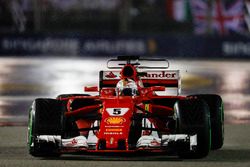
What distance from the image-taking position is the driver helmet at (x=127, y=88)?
12.9 m

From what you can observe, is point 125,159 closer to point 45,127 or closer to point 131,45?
point 45,127

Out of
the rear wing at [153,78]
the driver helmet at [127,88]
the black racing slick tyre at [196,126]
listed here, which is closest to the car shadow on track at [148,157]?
the black racing slick tyre at [196,126]

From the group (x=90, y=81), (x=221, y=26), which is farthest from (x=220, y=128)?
(x=221, y=26)

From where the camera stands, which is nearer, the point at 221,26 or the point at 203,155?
the point at 203,155

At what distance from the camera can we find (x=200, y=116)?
39.5ft

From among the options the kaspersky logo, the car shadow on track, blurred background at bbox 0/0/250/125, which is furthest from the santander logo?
blurred background at bbox 0/0/250/125

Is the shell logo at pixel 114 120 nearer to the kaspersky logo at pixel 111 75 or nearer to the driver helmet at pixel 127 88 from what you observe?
the driver helmet at pixel 127 88

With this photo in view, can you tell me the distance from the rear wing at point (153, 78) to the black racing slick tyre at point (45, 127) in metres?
2.29

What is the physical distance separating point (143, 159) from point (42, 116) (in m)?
1.25

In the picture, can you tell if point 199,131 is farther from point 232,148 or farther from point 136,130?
point 232,148

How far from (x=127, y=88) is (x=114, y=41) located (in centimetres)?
2819

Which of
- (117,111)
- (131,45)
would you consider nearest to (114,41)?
(131,45)

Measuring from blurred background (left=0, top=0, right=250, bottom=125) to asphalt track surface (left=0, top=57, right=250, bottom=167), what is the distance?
33 millimetres

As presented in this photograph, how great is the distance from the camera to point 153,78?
47.6 ft
